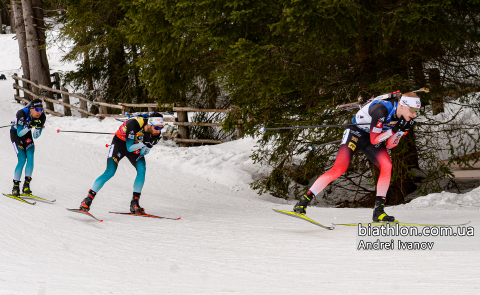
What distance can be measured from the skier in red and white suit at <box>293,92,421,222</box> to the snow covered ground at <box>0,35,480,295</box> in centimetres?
59

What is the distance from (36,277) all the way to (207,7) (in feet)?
14.5

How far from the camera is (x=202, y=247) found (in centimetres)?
523

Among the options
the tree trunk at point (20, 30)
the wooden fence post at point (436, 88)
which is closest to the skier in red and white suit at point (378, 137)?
the wooden fence post at point (436, 88)

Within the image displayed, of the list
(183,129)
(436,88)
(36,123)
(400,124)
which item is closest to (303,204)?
(400,124)

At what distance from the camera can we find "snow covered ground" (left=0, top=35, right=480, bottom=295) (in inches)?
144

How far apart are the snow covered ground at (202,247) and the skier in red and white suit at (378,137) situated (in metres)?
0.59

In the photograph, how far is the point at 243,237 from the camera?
5.73 m

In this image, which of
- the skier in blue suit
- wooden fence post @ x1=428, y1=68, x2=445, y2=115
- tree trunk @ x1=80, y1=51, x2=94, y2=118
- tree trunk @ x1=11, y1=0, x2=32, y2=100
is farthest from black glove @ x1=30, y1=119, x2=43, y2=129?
tree trunk @ x1=11, y1=0, x2=32, y2=100

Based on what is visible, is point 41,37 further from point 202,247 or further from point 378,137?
point 378,137

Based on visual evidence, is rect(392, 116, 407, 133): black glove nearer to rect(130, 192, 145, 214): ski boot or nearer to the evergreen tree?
rect(130, 192, 145, 214): ski boot

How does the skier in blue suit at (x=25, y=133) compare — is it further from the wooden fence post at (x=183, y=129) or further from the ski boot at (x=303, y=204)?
the wooden fence post at (x=183, y=129)

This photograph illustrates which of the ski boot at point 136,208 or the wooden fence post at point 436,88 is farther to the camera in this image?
the wooden fence post at point 436,88

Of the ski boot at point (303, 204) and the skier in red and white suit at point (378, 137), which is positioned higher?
the skier in red and white suit at point (378, 137)

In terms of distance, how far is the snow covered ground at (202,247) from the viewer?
12.0 ft
